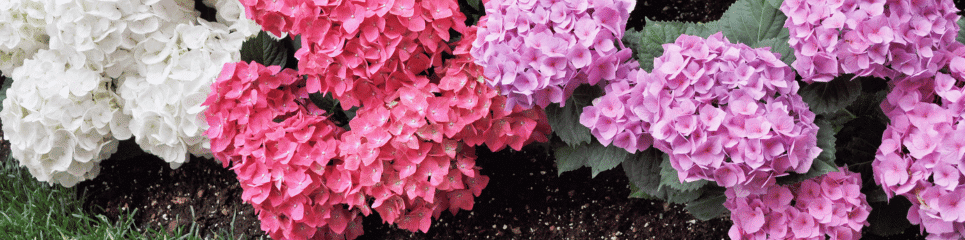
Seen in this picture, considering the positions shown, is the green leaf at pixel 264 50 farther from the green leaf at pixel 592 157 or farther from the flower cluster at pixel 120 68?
the green leaf at pixel 592 157

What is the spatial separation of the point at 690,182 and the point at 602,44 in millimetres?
359

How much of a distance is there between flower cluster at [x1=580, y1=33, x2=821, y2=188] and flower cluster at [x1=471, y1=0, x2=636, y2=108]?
10 centimetres

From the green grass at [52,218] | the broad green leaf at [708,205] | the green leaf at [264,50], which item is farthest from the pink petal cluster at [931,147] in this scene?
the green grass at [52,218]

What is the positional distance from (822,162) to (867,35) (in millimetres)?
254

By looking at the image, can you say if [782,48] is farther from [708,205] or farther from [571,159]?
[571,159]

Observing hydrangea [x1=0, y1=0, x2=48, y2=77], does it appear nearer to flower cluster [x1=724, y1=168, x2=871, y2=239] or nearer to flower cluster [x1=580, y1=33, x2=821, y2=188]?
flower cluster [x1=580, y1=33, x2=821, y2=188]

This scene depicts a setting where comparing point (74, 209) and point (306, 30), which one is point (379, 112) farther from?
point (74, 209)

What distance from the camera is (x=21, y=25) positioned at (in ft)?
6.65

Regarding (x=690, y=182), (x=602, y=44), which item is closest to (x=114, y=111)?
(x=602, y=44)

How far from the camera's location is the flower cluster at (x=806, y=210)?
140 centimetres

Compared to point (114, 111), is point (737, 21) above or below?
above

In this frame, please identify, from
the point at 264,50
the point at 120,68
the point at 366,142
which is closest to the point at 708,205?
the point at 366,142

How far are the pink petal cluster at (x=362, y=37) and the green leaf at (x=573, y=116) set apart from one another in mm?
313

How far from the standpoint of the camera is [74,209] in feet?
8.07
